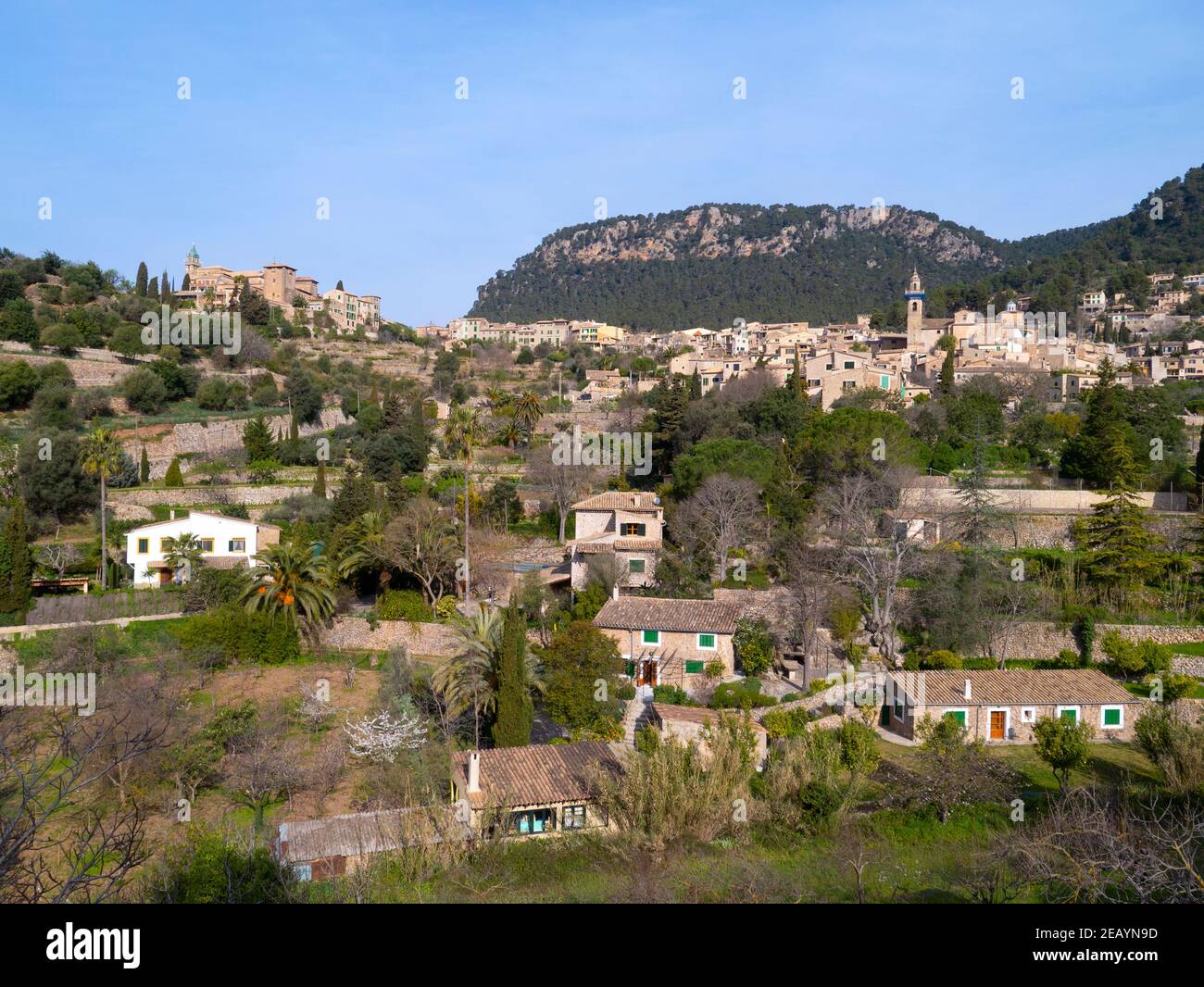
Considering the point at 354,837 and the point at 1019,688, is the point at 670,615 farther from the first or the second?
the point at 354,837

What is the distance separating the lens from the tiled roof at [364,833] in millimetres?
11734

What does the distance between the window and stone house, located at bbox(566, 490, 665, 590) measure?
494 inches

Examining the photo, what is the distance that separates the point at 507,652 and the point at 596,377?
49059 millimetres

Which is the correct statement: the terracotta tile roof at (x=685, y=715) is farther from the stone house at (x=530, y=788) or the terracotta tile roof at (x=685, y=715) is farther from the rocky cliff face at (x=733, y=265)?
the rocky cliff face at (x=733, y=265)

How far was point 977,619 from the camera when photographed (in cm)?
2308

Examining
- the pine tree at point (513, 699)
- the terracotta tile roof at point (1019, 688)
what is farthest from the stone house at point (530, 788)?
the terracotta tile roof at point (1019, 688)

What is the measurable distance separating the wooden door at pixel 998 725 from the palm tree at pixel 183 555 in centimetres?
2398

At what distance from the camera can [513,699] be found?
18000mm

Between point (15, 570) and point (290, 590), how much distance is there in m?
8.30

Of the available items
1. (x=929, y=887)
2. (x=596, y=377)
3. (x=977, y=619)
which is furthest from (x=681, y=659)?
(x=596, y=377)

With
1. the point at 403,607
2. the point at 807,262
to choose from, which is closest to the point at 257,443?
the point at 403,607

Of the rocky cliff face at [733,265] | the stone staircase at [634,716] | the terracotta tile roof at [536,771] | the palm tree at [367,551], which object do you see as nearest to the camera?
the terracotta tile roof at [536,771]

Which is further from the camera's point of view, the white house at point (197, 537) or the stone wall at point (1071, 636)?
the white house at point (197, 537)
